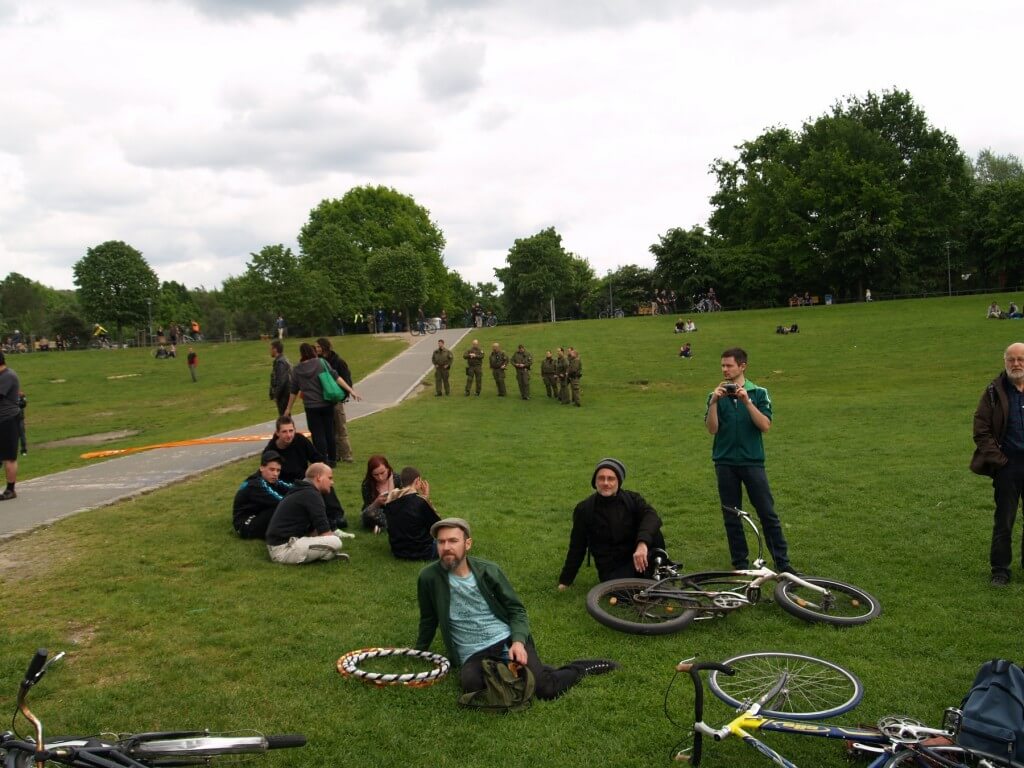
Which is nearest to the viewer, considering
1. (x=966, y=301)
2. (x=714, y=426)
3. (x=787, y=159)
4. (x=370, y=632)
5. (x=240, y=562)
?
(x=370, y=632)

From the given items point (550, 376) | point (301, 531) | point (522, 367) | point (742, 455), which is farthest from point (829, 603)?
point (550, 376)

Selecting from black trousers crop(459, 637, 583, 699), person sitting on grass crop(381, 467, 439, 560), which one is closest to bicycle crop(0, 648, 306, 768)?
black trousers crop(459, 637, 583, 699)

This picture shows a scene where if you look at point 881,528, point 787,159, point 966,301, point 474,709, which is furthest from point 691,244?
point 474,709

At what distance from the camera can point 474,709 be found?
16.7 ft

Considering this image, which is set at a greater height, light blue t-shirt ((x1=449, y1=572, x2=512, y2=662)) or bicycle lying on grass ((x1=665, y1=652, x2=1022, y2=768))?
light blue t-shirt ((x1=449, y1=572, x2=512, y2=662))

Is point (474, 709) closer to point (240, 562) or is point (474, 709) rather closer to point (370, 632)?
point (370, 632)

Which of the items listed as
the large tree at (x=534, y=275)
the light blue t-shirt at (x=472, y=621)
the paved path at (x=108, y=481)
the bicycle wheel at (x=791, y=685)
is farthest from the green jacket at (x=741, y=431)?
the large tree at (x=534, y=275)

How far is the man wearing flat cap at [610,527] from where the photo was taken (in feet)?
22.9

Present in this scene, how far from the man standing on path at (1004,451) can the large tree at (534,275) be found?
7418 centimetres

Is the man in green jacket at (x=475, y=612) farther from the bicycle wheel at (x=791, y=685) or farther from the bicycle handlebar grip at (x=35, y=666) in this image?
the bicycle handlebar grip at (x=35, y=666)

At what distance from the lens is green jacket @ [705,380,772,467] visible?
24.3 ft

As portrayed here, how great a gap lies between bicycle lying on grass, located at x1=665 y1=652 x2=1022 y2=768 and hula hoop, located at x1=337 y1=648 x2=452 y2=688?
5.29ft

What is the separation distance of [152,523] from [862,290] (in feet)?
219

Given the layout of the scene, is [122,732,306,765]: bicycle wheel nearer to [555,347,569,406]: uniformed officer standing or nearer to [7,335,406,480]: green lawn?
[7,335,406,480]: green lawn
